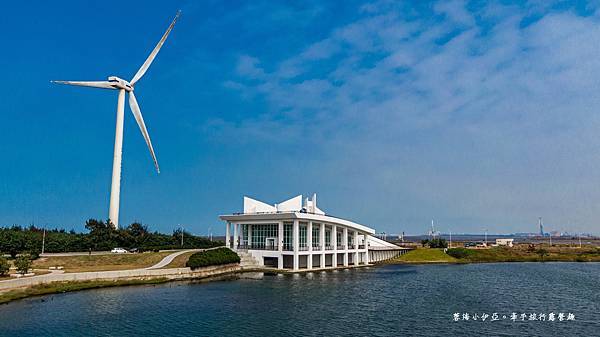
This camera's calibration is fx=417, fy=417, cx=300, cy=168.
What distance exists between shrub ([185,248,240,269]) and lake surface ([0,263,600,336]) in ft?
19.8

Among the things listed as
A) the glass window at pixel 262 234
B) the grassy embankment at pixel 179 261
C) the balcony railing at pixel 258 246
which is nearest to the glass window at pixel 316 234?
the glass window at pixel 262 234

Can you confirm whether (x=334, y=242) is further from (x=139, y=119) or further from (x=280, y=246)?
(x=139, y=119)

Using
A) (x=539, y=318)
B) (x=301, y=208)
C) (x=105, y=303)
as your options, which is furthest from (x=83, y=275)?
(x=539, y=318)

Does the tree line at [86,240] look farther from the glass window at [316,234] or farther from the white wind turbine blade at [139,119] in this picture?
the glass window at [316,234]

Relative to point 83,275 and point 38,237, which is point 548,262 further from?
point 38,237

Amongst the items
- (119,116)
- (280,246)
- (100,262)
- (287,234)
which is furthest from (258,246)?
(119,116)

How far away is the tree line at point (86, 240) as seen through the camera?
63688mm

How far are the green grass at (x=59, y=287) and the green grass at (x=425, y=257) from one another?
62.7 metres

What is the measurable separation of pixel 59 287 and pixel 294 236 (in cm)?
3481

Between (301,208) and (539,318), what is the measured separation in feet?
161

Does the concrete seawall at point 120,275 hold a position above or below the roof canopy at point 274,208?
below

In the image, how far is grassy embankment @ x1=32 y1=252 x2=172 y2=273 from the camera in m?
57.5

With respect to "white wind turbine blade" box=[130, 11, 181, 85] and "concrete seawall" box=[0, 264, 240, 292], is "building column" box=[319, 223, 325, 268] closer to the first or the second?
"concrete seawall" box=[0, 264, 240, 292]

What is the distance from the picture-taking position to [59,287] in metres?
44.7
